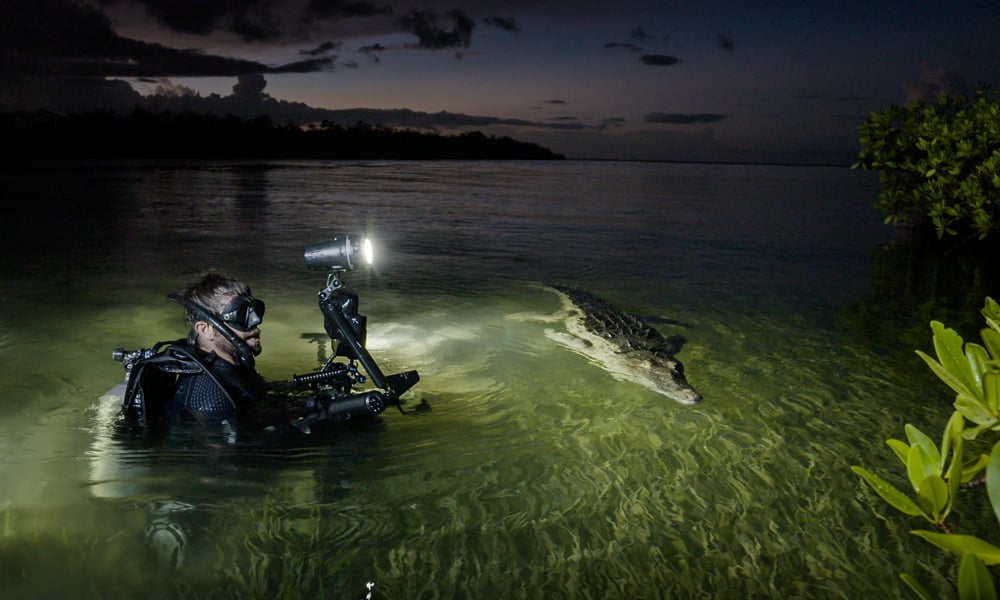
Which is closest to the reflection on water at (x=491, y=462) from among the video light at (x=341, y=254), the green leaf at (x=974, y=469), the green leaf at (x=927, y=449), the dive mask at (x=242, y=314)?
the dive mask at (x=242, y=314)

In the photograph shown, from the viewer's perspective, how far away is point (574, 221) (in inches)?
965

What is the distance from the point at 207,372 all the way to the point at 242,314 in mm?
458

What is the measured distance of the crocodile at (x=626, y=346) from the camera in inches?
240

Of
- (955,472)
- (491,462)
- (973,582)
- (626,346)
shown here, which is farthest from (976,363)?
(626,346)

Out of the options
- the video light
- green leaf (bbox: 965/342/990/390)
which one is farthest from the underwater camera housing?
green leaf (bbox: 965/342/990/390)

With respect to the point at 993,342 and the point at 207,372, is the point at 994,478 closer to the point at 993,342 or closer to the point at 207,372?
the point at 993,342

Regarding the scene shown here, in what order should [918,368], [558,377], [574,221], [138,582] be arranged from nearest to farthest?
1. [138,582]
2. [558,377]
3. [918,368]
4. [574,221]

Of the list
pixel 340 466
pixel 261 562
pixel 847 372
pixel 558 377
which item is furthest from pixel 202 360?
pixel 847 372

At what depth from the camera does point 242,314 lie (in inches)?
166

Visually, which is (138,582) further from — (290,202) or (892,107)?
(290,202)

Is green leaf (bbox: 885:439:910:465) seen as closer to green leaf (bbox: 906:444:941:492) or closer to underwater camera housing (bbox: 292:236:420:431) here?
green leaf (bbox: 906:444:941:492)

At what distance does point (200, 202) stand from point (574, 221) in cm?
1728

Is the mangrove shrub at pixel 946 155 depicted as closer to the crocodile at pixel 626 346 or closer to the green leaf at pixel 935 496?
the crocodile at pixel 626 346

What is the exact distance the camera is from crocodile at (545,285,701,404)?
6090 millimetres
